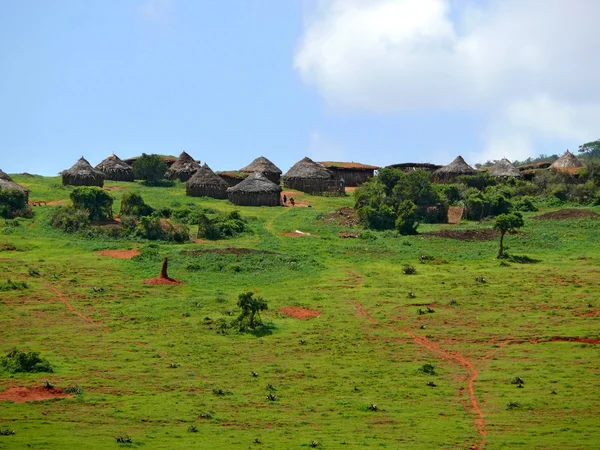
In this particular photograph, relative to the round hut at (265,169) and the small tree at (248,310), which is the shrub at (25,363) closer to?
the small tree at (248,310)

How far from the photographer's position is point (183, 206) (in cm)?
7481

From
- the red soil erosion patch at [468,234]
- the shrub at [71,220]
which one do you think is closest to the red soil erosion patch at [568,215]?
the red soil erosion patch at [468,234]

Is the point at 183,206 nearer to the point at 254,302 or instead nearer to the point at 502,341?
the point at 254,302

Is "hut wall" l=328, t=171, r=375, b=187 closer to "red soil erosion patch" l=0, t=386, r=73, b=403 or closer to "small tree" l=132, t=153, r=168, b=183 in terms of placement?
"small tree" l=132, t=153, r=168, b=183

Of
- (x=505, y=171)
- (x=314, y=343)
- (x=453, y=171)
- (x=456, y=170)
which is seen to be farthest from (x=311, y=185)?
(x=314, y=343)

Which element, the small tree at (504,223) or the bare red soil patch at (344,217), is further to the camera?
the bare red soil patch at (344,217)

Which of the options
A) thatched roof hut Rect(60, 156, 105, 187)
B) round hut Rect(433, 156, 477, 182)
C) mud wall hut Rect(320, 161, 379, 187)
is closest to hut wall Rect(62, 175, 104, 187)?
thatched roof hut Rect(60, 156, 105, 187)

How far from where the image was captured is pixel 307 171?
88.8 meters

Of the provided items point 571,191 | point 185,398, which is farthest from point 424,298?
point 571,191

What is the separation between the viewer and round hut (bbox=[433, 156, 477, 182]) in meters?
91.9

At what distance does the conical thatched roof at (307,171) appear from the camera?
88375mm

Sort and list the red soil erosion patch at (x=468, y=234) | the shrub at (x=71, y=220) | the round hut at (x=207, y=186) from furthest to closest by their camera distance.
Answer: the round hut at (x=207, y=186) < the shrub at (x=71, y=220) < the red soil erosion patch at (x=468, y=234)

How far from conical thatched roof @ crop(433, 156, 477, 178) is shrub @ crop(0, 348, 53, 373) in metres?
62.3

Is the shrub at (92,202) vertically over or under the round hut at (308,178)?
under
